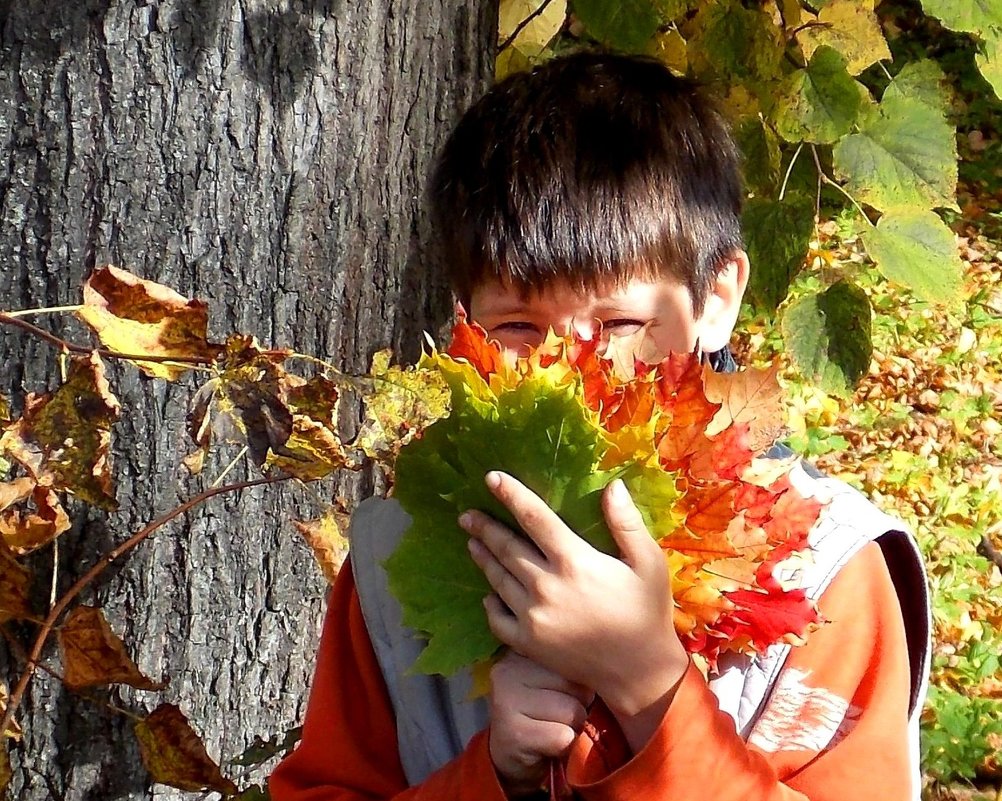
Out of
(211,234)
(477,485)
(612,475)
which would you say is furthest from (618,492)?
(211,234)

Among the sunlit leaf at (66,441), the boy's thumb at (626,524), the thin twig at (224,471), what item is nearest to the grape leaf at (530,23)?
the thin twig at (224,471)

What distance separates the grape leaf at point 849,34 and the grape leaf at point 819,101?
0.8 inches

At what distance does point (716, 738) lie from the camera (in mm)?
908

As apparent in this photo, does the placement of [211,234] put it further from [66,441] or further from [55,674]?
[55,674]

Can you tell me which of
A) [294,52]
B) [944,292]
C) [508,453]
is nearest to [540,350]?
[508,453]

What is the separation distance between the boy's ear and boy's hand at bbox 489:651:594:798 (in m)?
0.47

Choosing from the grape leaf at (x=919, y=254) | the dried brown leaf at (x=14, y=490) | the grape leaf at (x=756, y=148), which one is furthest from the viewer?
the grape leaf at (x=756, y=148)

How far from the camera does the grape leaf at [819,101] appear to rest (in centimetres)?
153

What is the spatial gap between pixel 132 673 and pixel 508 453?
2.15 ft

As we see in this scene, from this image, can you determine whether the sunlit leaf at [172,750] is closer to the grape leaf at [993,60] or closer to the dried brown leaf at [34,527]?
the dried brown leaf at [34,527]

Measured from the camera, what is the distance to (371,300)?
1.47m

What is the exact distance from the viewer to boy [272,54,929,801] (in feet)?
2.83

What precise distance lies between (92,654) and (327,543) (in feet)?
1.00

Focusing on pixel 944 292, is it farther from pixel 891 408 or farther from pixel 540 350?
pixel 891 408
